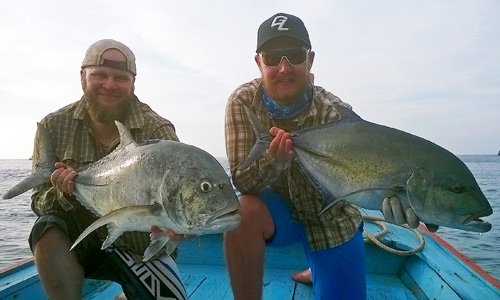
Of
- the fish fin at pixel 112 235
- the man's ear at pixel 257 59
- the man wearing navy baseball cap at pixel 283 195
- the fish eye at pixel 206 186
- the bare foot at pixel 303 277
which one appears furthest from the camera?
the bare foot at pixel 303 277

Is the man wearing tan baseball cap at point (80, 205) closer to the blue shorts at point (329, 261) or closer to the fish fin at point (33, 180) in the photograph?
the fish fin at point (33, 180)

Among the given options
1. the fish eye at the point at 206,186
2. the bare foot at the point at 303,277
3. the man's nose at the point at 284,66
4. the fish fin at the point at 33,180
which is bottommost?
the bare foot at the point at 303,277

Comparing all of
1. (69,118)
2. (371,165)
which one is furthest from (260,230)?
(69,118)

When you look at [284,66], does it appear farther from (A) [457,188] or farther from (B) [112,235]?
(B) [112,235]

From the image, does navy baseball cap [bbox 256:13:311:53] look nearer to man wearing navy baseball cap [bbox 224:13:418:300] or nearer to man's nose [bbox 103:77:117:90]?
man wearing navy baseball cap [bbox 224:13:418:300]

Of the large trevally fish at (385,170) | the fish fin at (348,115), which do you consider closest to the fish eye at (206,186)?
the large trevally fish at (385,170)

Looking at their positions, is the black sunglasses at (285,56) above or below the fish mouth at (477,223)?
above

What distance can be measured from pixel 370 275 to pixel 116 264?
8.95ft

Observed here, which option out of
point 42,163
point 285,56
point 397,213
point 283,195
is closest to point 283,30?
point 285,56

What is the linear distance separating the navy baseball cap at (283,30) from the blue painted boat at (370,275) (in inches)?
89.8

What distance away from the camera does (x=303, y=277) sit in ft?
12.7

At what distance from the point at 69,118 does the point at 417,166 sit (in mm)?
2551

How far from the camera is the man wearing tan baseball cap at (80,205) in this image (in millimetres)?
2605

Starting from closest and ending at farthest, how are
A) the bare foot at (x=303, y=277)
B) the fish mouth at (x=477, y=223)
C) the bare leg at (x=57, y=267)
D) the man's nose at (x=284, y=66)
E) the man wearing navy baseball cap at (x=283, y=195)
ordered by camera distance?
the fish mouth at (x=477, y=223) < the bare leg at (x=57, y=267) < the man wearing navy baseball cap at (x=283, y=195) < the man's nose at (x=284, y=66) < the bare foot at (x=303, y=277)
